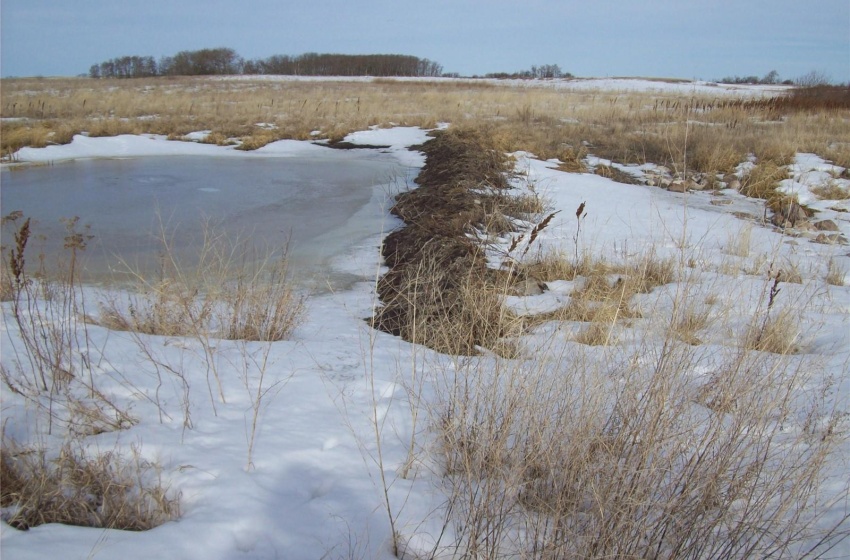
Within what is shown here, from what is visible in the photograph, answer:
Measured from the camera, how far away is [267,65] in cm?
7694

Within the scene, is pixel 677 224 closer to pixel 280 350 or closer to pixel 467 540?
pixel 280 350

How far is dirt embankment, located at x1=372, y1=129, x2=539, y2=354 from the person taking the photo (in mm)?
3850

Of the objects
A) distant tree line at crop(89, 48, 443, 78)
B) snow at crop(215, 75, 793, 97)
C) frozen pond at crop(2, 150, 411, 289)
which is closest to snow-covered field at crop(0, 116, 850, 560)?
frozen pond at crop(2, 150, 411, 289)

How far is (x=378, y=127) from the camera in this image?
702 inches

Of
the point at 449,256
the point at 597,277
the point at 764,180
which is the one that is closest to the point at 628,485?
the point at 597,277

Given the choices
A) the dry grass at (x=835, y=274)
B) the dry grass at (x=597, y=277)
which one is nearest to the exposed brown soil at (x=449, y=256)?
the dry grass at (x=597, y=277)

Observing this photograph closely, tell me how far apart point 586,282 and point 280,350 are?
9.91 feet

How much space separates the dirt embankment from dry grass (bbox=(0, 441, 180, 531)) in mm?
1438

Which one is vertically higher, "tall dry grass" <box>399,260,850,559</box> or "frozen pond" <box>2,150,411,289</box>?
"frozen pond" <box>2,150,411,289</box>

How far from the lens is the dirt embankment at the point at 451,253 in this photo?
152 inches

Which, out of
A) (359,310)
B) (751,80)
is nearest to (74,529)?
(359,310)

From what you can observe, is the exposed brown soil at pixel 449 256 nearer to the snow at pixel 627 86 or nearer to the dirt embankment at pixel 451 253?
the dirt embankment at pixel 451 253

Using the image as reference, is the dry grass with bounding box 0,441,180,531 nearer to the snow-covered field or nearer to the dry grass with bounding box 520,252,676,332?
the snow-covered field

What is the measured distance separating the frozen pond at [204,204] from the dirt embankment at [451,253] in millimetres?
545
